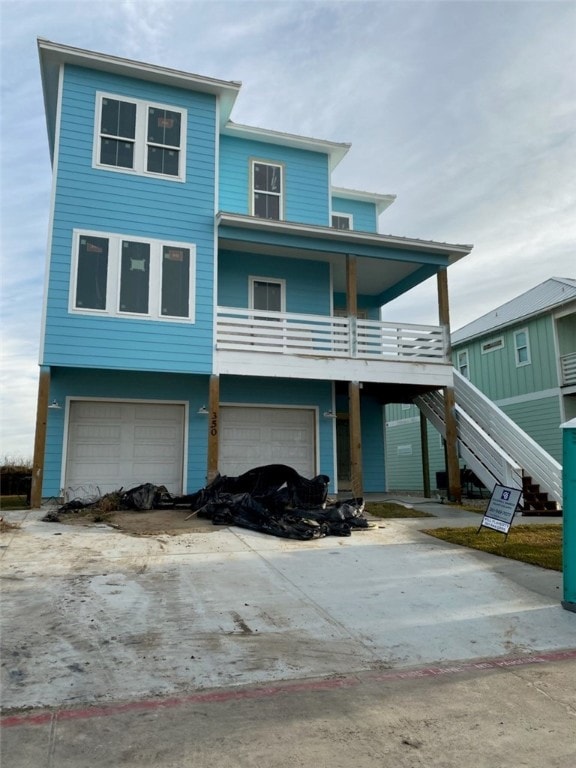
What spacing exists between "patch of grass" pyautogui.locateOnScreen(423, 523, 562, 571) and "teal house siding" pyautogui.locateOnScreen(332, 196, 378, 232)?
1068cm

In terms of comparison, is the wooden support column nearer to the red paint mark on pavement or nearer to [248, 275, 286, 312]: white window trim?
[248, 275, 286, 312]: white window trim

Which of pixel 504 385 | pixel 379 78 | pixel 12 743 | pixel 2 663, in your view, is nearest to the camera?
pixel 12 743

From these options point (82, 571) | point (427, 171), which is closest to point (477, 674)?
point (82, 571)

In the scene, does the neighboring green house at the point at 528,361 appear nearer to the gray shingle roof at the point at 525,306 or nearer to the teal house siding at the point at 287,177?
the gray shingle roof at the point at 525,306

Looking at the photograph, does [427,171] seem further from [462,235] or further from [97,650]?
[97,650]

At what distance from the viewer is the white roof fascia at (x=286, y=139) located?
14.4 m

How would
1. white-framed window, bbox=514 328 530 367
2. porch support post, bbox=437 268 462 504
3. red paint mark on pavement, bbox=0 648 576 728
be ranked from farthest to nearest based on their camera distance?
1. white-framed window, bbox=514 328 530 367
2. porch support post, bbox=437 268 462 504
3. red paint mark on pavement, bbox=0 648 576 728

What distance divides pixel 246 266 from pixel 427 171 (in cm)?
538

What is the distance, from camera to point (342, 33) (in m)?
10.3

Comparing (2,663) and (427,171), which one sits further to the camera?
(427,171)

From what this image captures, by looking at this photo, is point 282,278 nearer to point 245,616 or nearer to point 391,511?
point 391,511

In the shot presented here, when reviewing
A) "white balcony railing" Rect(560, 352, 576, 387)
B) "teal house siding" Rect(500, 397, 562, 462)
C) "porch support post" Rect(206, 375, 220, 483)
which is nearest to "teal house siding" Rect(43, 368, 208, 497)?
"porch support post" Rect(206, 375, 220, 483)

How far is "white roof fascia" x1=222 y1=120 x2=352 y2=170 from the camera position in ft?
47.1

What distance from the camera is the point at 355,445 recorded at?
41.4 feet
